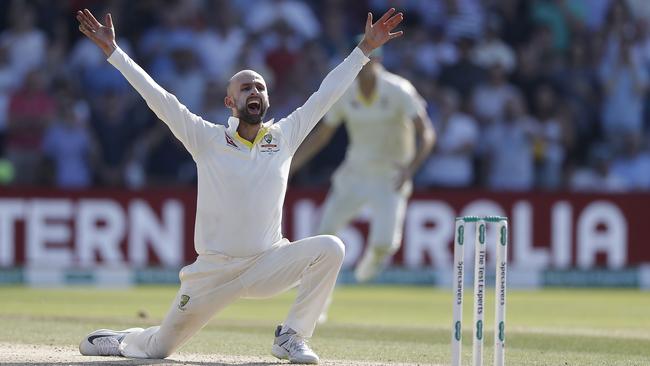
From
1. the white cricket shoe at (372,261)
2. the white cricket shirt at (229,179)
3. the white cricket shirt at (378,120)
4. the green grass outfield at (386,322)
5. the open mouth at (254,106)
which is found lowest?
the green grass outfield at (386,322)

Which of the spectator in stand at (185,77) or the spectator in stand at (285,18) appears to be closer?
the spectator in stand at (185,77)

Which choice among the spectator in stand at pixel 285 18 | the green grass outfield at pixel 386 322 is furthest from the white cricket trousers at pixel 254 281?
the spectator in stand at pixel 285 18

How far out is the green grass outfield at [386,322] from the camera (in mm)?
7973

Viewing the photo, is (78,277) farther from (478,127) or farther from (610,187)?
(610,187)

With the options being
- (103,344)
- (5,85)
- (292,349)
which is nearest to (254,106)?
(292,349)

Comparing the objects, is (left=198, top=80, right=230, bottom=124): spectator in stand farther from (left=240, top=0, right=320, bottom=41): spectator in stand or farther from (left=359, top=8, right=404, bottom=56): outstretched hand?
(left=359, top=8, right=404, bottom=56): outstretched hand

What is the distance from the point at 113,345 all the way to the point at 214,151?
1.13 m

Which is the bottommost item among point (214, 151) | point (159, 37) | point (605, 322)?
point (605, 322)

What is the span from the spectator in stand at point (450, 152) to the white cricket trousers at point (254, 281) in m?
8.49

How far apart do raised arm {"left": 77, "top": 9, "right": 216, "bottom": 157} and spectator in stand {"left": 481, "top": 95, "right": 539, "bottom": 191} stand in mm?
8990

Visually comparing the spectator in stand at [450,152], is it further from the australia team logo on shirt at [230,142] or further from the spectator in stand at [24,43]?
the australia team logo on shirt at [230,142]

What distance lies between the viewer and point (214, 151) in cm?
668

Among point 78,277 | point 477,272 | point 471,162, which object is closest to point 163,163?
point 78,277

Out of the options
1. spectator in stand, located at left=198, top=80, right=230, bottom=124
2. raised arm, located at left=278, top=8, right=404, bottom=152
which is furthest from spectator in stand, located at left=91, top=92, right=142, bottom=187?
raised arm, located at left=278, top=8, right=404, bottom=152
